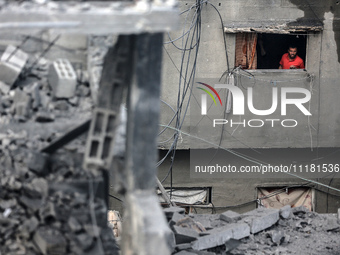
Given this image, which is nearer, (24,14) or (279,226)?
(24,14)

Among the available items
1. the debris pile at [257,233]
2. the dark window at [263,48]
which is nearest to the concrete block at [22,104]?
Result: the debris pile at [257,233]

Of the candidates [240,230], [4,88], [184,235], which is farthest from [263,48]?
[4,88]

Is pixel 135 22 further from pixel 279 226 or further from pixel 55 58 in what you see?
pixel 279 226

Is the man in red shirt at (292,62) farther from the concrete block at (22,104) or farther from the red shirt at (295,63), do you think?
the concrete block at (22,104)

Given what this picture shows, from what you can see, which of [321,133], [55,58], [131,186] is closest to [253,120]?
[321,133]

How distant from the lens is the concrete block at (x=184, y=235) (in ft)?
30.1

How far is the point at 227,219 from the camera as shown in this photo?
10.8m

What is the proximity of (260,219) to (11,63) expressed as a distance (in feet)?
18.0

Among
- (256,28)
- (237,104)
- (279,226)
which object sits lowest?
(279,226)

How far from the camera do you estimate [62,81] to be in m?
6.63

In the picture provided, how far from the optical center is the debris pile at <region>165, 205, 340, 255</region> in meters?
9.39

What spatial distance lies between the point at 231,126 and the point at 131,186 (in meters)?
12.6

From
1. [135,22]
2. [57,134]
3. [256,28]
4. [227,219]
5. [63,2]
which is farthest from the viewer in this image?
[256,28]

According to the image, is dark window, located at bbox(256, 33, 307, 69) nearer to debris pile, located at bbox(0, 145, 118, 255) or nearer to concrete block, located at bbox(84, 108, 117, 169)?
debris pile, located at bbox(0, 145, 118, 255)
